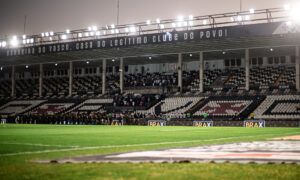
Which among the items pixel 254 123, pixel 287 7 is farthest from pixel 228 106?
pixel 287 7

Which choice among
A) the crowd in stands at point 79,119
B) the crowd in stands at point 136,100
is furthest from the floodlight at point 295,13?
the crowd in stands at point 136,100

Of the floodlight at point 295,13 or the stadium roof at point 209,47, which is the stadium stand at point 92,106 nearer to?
the stadium roof at point 209,47

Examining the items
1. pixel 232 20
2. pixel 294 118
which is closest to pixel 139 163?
pixel 294 118

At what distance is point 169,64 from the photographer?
239ft

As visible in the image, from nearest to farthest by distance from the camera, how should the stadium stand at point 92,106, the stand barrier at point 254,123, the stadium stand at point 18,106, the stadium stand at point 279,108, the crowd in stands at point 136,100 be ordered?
the stand barrier at point 254,123
the stadium stand at point 279,108
the crowd in stands at point 136,100
the stadium stand at point 92,106
the stadium stand at point 18,106

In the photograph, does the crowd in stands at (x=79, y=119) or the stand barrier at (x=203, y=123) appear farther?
the crowd in stands at (x=79, y=119)

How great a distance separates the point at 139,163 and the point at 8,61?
237ft

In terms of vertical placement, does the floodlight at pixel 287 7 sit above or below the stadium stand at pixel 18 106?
above

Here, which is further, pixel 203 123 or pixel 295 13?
pixel 203 123

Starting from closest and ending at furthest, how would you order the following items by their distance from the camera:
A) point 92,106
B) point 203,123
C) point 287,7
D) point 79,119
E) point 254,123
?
1. point 254,123
2. point 203,123
3. point 287,7
4. point 79,119
5. point 92,106

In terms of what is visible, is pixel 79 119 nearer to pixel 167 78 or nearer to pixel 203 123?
pixel 203 123

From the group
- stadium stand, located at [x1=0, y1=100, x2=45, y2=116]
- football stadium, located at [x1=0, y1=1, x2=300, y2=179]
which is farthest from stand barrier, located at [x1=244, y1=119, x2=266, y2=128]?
stadium stand, located at [x1=0, y1=100, x2=45, y2=116]

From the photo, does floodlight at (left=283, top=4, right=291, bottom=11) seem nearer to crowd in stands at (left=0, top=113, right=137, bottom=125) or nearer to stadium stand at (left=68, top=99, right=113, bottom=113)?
crowd in stands at (left=0, top=113, right=137, bottom=125)

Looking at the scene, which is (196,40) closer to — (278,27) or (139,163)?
(278,27)
